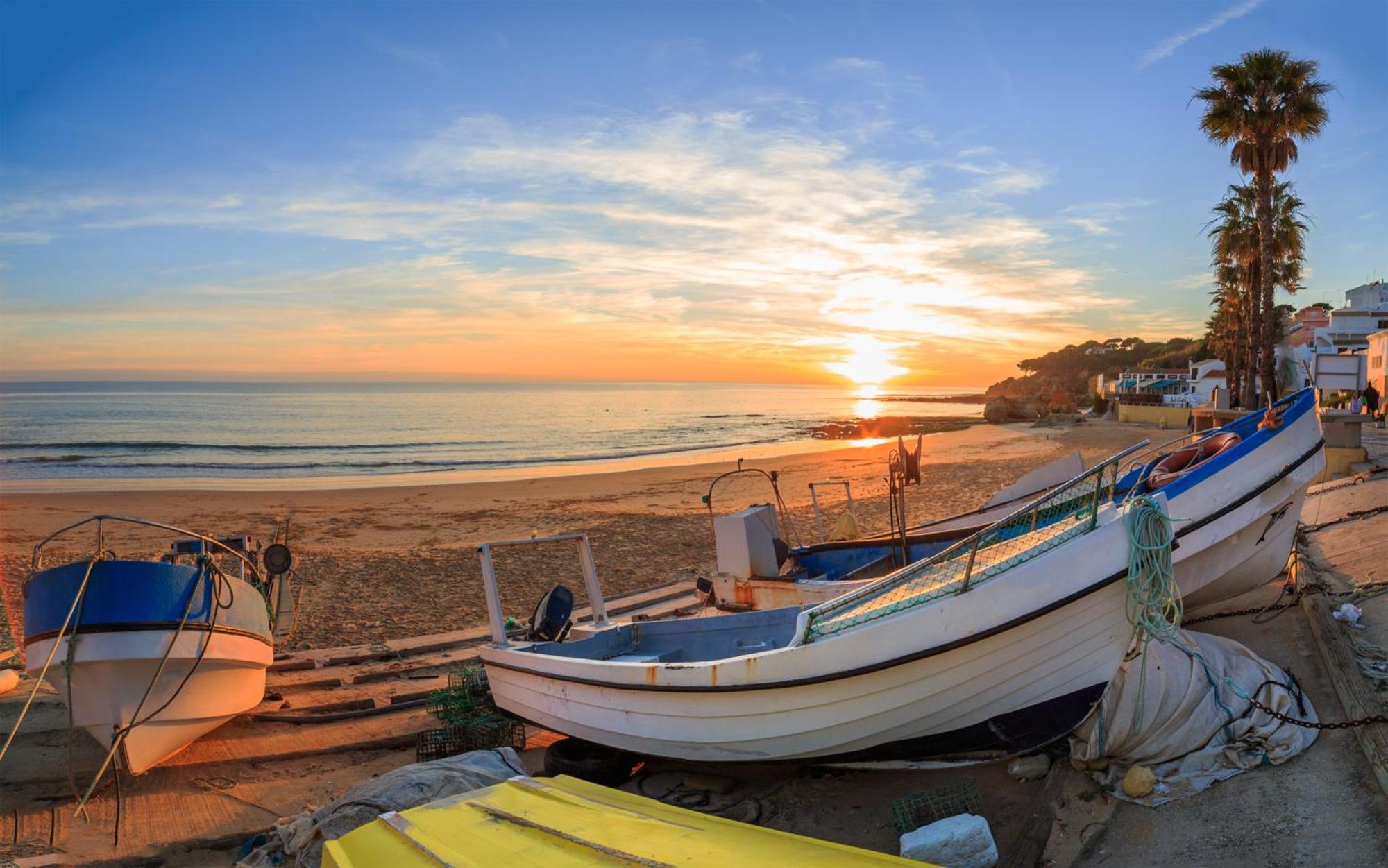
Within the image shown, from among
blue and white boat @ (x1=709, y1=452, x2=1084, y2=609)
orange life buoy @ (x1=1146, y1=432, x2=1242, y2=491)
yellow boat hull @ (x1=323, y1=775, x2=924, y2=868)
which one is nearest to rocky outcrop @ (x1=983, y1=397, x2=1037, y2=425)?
blue and white boat @ (x1=709, y1=452, x2=1084, y2=609)

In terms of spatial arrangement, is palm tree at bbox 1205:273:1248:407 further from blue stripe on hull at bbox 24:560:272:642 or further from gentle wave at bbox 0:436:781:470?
blue stripe on hull at bbox 24:560:272:642

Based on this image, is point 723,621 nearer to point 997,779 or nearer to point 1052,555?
point 997,779

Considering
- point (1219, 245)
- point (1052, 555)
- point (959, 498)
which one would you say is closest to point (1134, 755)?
point (1052, 555)

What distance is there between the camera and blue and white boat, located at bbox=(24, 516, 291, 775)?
21.6ft

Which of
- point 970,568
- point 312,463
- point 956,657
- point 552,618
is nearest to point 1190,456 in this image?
point 970,568

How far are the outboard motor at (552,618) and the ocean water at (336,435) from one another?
1131 inches

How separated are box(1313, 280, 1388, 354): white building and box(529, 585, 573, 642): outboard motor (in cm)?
5510

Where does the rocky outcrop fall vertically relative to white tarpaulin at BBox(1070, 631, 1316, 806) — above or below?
above

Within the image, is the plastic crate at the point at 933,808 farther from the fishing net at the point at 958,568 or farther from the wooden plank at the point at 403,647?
the wooden plank at the point at 403,647

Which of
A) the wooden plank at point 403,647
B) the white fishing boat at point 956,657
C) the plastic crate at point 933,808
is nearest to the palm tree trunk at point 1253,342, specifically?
the wooden plank at point 403,647

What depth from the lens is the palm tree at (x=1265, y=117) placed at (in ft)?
71.4

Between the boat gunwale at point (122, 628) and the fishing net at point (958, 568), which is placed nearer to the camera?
the fishing net at point (958, 568)

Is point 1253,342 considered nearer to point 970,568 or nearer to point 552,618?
point 970,568

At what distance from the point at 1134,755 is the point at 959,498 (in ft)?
54.1
